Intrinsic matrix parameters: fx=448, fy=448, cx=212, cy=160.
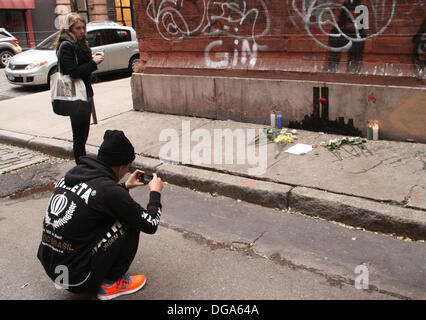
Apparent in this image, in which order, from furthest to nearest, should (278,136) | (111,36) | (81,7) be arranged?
(81,7), (111,36), (278,136)

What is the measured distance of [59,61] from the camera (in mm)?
5184

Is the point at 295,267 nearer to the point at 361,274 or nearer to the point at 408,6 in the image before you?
the point at 361,274

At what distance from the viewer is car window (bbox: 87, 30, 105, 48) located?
40.9ft

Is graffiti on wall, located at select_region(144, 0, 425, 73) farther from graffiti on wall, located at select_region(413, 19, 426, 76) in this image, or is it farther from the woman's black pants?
the woman's black pants

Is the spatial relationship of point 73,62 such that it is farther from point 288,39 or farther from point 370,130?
point 370,130

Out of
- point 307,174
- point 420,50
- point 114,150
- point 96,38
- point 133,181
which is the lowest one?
point 307,174

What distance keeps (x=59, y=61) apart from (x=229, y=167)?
2.32m

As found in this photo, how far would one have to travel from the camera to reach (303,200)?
14.3 feet

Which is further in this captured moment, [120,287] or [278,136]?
[278,136]

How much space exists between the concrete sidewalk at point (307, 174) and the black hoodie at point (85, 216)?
75.7 inches

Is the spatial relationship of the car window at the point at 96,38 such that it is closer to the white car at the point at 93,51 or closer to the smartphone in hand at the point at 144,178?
the white car at the point at 93,51

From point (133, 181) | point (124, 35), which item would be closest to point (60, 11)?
point (124, 35)

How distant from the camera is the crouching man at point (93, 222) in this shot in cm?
283

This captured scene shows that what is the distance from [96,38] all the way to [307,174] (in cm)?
957
